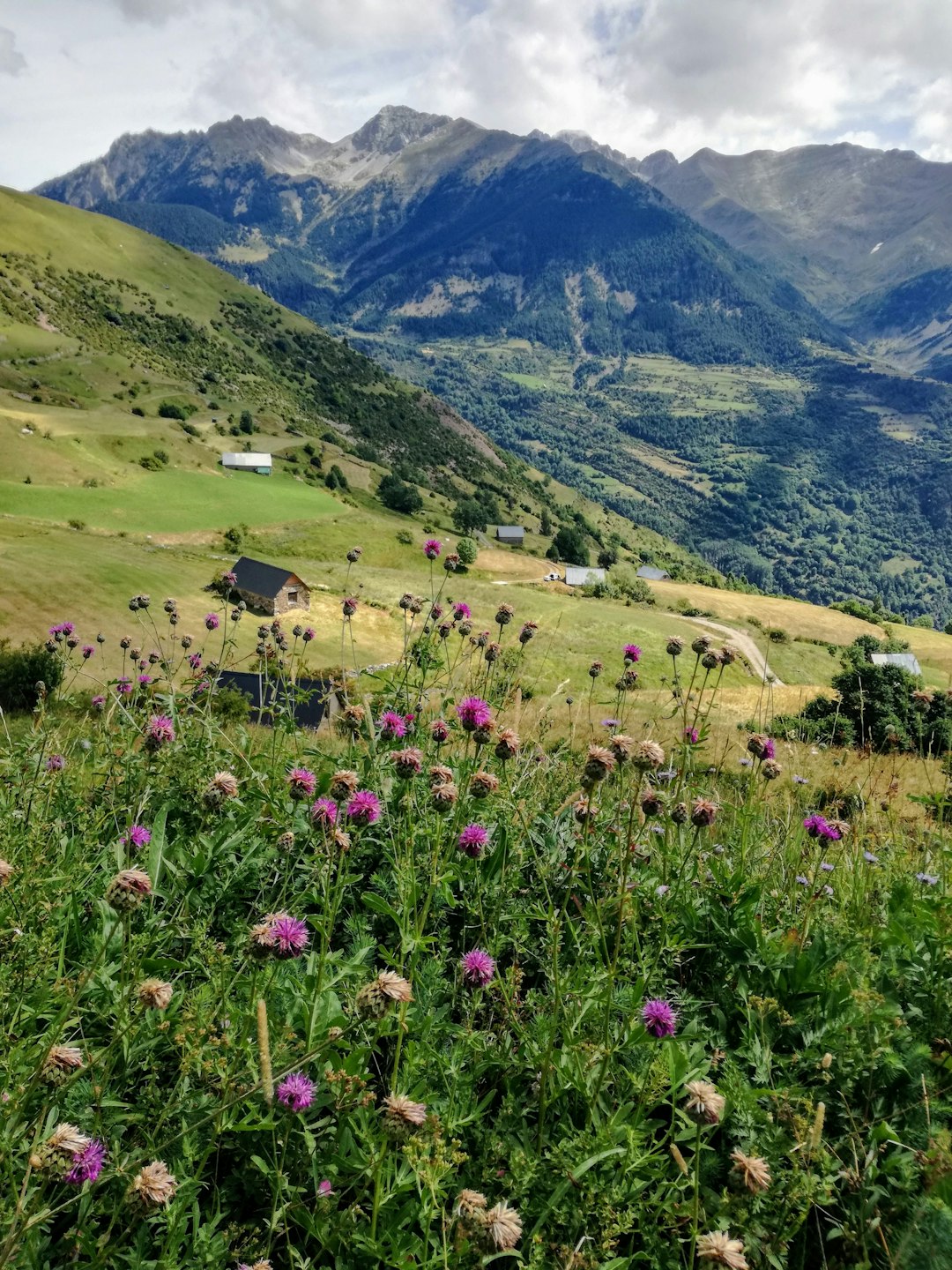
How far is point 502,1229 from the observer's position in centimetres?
188

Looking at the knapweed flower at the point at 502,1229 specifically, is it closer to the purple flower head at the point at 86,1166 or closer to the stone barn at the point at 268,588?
the purple flower head at the point at 86,1166

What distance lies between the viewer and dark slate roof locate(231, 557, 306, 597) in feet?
202

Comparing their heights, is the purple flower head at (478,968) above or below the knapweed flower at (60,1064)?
below

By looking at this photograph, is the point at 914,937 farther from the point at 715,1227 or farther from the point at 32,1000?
the point at 32,1000

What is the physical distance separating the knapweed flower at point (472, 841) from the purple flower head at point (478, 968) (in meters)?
0.45

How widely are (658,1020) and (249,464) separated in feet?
455

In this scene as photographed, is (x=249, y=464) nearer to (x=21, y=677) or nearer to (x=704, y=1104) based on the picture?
(x=21, y=677)

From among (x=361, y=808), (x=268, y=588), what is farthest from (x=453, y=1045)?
(x=268, y=588)

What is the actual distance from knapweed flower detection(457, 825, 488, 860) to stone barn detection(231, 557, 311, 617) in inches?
2333

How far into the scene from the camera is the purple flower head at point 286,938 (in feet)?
7.80

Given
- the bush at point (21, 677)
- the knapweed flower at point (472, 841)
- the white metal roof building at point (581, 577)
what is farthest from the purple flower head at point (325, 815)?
the white metal roof building at point (581, 577)

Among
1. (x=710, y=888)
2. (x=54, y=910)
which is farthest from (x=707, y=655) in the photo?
(x=54, y=910)

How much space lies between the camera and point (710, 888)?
4.14 metres

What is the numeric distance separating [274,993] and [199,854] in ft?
3.94
